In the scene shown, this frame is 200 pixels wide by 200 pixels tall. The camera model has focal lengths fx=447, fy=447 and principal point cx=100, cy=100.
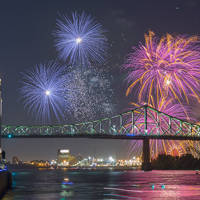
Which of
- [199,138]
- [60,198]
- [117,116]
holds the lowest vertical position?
[60,198]

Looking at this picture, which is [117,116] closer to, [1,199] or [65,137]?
[65,137]

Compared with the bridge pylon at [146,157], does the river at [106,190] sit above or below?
below

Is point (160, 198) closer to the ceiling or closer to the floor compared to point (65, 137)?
closer to the floor

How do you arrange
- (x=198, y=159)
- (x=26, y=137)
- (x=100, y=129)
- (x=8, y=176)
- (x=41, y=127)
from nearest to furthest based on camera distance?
(x=8, y=176) < (x=198, y=159) < (x=26, y=137) < (x=100, y=129) < (x=41, y=127)

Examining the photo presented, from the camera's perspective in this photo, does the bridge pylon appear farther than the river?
Yes

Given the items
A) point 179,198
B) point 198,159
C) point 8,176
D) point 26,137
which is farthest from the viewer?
point 26,137

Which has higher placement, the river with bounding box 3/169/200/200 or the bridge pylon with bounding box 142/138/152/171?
the bridge pylon with bounding box 142/138/152/171

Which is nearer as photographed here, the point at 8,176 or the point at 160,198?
the point at 160,198

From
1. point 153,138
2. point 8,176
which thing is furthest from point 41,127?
point 8,176

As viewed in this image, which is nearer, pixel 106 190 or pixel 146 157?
pixel 106 190

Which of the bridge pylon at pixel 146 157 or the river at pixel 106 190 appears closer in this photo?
the river at pixel 106 190

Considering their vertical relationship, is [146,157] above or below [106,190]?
above
